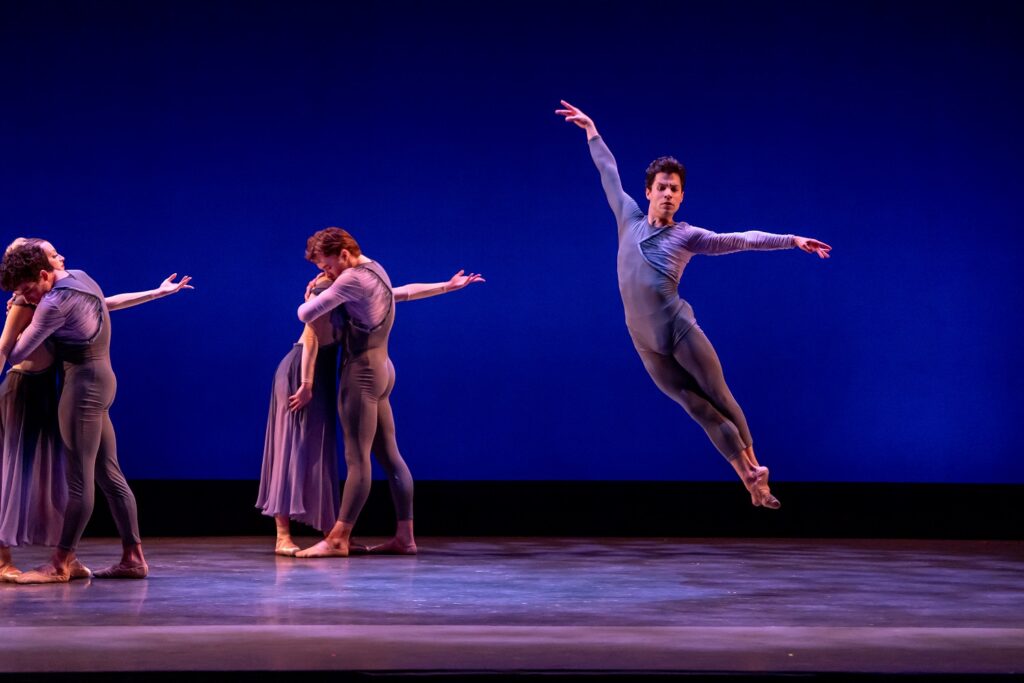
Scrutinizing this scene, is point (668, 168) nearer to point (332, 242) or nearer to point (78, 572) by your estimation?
point (332, 242)

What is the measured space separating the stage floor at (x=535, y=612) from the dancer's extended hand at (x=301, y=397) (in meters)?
0.71

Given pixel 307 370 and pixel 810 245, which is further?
pixel 307 370

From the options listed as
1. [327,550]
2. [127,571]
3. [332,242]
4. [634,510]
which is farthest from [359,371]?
[634,510]

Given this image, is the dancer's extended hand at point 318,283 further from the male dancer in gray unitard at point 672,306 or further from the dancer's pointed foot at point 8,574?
the dancer's pointed foot at point 8,574

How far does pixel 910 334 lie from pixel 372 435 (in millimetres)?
3080

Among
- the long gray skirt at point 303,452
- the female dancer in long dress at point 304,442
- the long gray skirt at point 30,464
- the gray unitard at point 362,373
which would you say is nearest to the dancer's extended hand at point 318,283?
the female dancer in long dress at point 304,442

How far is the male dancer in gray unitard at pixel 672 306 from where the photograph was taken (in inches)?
221

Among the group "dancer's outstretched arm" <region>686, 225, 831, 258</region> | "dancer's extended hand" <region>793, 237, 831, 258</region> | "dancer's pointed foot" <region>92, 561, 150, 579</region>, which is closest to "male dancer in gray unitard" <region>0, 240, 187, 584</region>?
"dancer's pointed foot" <region>92, 561, 150, 579</region>

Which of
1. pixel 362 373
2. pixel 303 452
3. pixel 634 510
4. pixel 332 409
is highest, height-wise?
pixel 362 373

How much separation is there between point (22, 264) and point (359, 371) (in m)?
1.68

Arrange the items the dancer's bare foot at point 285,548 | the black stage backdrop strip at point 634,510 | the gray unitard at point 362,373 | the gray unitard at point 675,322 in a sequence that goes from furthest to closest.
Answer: the black stage backdrop strip at point 634,510 → the dancer's bare foot at point 285,548 → the gray unitard at point 362,373 → the gray unitard at point 675,322

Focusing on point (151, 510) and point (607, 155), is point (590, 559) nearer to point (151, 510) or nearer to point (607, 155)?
point (607, 155)

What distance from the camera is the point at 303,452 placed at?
668 centimetres

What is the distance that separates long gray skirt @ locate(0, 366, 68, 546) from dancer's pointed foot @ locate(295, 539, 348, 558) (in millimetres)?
1243
